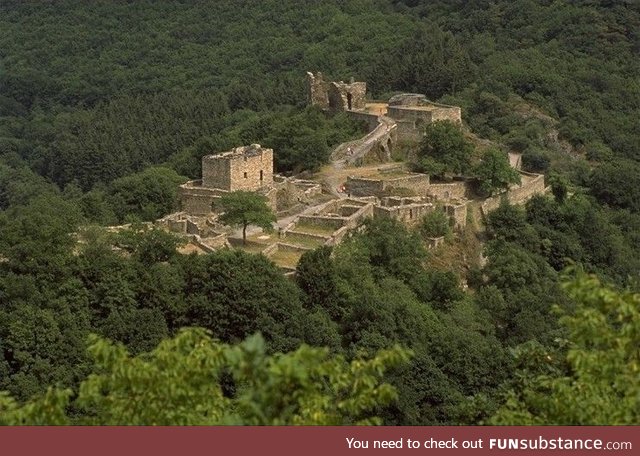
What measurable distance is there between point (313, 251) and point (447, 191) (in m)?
10.6

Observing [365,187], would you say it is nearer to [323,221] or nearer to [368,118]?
[323,221]

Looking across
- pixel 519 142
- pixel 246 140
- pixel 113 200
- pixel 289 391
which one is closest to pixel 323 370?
pixel 289 391

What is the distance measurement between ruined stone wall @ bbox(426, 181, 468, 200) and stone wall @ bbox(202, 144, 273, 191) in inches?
239

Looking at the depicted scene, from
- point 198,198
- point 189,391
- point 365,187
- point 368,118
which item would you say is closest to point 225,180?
point 198,198

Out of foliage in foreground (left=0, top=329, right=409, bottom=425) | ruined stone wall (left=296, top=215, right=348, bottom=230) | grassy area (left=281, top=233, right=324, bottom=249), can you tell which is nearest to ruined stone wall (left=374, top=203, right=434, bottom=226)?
ruined stone wall (left=296, top=215, right=348, bottom=230)

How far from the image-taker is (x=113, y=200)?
47.2m

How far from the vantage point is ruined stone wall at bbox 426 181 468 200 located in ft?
152

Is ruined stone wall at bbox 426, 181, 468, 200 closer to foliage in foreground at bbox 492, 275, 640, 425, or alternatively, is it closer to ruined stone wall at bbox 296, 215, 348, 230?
ruined stone wall at bbox 296, 215, 348, 230

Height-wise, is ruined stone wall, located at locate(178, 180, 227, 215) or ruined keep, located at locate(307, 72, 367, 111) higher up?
ruined keep, located at locate(307, 72, 367, 111)

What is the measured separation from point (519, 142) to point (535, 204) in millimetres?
13343

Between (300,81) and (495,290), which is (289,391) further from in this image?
(300,81)

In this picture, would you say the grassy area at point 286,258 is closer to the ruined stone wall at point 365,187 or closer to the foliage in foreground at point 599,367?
the ruined stone wall at point 365,187

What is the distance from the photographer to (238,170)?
1708 inches

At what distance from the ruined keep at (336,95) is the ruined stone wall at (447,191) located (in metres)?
10.1
